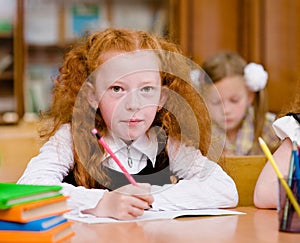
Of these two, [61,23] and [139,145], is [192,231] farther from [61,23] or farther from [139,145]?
[61,23]

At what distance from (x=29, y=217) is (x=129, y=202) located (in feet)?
0.87

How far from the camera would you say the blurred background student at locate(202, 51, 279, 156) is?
2854 mm

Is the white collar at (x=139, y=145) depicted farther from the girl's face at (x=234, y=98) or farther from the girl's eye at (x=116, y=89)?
the girl's face at (x=234, y=98)

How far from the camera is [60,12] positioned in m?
4.63

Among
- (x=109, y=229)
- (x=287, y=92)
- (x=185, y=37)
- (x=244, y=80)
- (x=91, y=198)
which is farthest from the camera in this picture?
(x=185, y=37)

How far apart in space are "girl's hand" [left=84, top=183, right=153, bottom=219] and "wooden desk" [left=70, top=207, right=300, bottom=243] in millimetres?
32

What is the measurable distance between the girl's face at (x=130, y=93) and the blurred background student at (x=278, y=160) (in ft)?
0.85

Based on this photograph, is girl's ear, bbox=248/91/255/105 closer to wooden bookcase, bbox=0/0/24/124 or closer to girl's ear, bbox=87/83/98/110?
girl's ear, bbox=87/83/98/110

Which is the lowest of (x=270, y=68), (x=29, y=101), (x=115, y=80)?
(x=29, y=101)

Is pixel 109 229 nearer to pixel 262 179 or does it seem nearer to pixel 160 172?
pixel 160 172

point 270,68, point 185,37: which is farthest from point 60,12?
point 270,68

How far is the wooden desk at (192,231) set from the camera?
94 cm

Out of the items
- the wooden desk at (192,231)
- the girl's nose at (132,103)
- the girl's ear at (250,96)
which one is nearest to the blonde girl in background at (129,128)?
the girl's nose at (132,103)

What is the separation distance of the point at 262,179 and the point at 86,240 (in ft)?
1.67
